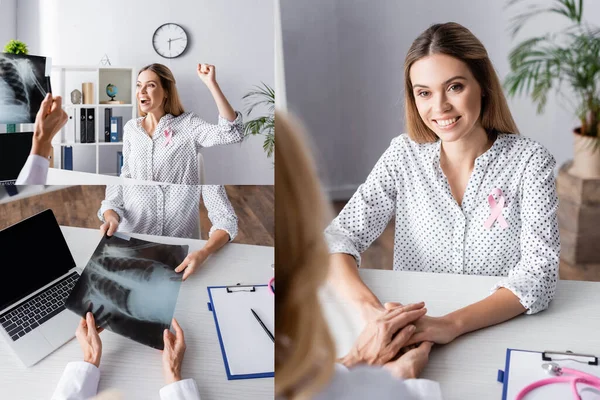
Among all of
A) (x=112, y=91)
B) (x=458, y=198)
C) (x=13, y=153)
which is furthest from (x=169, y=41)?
(x=458, y=198)

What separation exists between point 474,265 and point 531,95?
0.25 m

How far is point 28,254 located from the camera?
127 centimetres

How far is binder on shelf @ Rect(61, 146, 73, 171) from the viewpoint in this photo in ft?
4.34

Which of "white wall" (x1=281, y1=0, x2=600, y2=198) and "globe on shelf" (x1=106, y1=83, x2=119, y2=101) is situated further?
"globe on shelf" (x1=106, y1=83, x2=119, y2=101)

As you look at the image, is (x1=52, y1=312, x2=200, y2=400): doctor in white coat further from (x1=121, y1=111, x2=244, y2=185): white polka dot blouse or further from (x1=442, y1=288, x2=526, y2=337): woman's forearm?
(x1=442, y1=288, x2=526, y2=337): woman's forearm

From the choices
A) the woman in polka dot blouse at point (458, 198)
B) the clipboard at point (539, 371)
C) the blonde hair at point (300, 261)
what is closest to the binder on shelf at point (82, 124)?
the blonde hair at point (300, 261)

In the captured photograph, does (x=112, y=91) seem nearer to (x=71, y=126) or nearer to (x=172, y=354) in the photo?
(x=71, y=126)

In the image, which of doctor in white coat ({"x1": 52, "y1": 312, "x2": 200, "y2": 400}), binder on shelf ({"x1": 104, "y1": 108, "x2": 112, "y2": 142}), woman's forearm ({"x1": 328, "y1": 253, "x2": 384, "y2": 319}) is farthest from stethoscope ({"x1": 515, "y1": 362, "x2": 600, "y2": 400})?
binder on shelf ({"x1": 104, "y1": 108, "x2": 112, "y2": 142})

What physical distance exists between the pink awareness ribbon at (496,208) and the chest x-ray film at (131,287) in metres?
0.73

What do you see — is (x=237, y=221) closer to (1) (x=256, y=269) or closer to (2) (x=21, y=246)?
(1) (x=256, y=269)

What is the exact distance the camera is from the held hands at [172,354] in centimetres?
124

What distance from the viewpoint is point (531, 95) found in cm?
82

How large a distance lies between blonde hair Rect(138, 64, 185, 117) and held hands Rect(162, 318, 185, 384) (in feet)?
1.54

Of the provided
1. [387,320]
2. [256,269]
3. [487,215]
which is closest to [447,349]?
[387,320]
